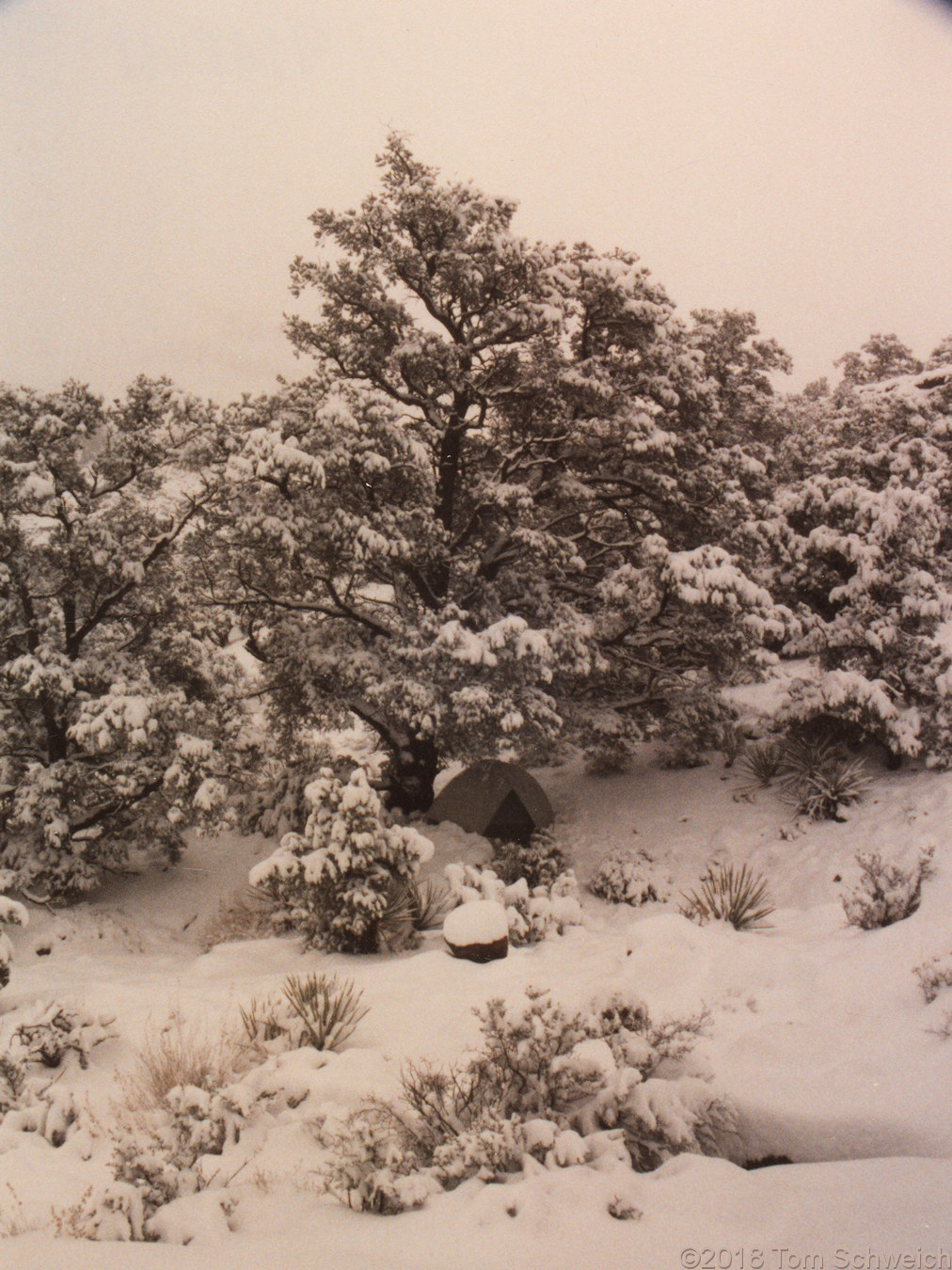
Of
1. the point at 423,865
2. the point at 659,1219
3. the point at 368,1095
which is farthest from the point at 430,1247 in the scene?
Result: the point at 423,865

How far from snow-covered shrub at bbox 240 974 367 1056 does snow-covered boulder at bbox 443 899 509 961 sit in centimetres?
121

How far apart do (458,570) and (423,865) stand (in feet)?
15.3

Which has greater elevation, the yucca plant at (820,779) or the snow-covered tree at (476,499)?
the snow-covered tree at (476,499)

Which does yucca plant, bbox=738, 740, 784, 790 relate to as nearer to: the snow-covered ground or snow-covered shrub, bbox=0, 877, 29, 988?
the snow-covered ground

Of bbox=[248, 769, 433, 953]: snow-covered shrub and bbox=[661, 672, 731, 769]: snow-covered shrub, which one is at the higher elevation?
bbox=[661, 672, 731, 769]: snow-covered shrub

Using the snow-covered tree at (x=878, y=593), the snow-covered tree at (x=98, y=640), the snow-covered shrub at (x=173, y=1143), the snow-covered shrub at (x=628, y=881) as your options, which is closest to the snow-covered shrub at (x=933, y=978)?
the snow-covered shrub at (x=173, y=1143)

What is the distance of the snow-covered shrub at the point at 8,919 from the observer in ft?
18.1

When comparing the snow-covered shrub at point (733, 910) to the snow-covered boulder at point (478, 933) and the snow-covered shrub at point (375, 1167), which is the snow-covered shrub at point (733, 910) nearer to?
the snow-covered boulder at point (478, 933)

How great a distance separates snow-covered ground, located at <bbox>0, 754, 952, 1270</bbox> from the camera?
2711 mm

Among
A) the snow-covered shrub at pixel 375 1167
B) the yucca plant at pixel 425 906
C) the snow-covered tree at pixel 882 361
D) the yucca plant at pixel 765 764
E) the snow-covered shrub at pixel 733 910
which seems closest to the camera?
the snow-covered shrub at pixel 375 1167

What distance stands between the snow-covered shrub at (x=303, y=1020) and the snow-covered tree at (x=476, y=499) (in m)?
4.52

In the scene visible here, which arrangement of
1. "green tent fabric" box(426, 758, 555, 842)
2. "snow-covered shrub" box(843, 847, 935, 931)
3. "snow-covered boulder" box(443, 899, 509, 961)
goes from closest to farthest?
"snow-covered shrub" box(843, 847, 935, 931), "snow-covered boulder" box(443, 899, 509, 961), "green tent fabric" box(426, 758, 555, 842)

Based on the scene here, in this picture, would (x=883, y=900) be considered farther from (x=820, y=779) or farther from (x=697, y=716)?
(x=697, y=716)

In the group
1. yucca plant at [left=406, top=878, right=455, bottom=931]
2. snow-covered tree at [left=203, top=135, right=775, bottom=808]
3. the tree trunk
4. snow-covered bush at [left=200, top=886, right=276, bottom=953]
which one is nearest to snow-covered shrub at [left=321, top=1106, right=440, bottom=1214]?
yucca plant at [left=406, top=878, right=455, bottom=931]
